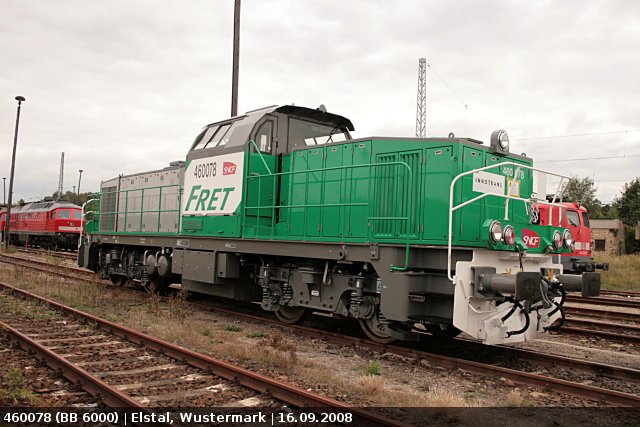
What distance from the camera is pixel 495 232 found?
249 inches

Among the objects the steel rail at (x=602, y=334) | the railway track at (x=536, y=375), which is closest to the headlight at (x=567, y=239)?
the railway track at (x=536, y=375)

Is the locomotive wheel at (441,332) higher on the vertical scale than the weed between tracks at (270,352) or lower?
higher

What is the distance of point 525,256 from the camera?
682 centimetres

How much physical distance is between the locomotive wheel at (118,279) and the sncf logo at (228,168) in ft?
20.6

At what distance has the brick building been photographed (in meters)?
41.3

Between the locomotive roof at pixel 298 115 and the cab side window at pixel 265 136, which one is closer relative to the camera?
the cab side window at pixel 265 136

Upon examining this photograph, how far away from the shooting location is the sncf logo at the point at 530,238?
268 inches

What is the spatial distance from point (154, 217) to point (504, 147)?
8.51 metres

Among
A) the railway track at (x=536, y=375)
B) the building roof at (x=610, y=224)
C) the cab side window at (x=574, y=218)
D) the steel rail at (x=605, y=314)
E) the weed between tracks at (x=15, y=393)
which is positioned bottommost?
the weed between tracks at (x=15, y=393)

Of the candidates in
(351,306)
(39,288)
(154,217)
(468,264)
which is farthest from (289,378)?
(39,288)

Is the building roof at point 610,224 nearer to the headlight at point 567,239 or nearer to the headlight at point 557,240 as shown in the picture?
the headlight at point 567,239

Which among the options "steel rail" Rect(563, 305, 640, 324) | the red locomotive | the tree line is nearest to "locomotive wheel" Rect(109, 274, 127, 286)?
"steel rail" Rect(563, 305, 640, 324)

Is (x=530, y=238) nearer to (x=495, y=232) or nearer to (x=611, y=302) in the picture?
(x=495, y=232)

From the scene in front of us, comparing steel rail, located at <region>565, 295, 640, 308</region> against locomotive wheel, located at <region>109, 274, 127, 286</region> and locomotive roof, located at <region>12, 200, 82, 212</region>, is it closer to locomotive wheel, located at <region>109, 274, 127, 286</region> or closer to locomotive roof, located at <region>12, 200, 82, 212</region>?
locomotive wheel, located at <region>109, 274, 127, 286</region>
